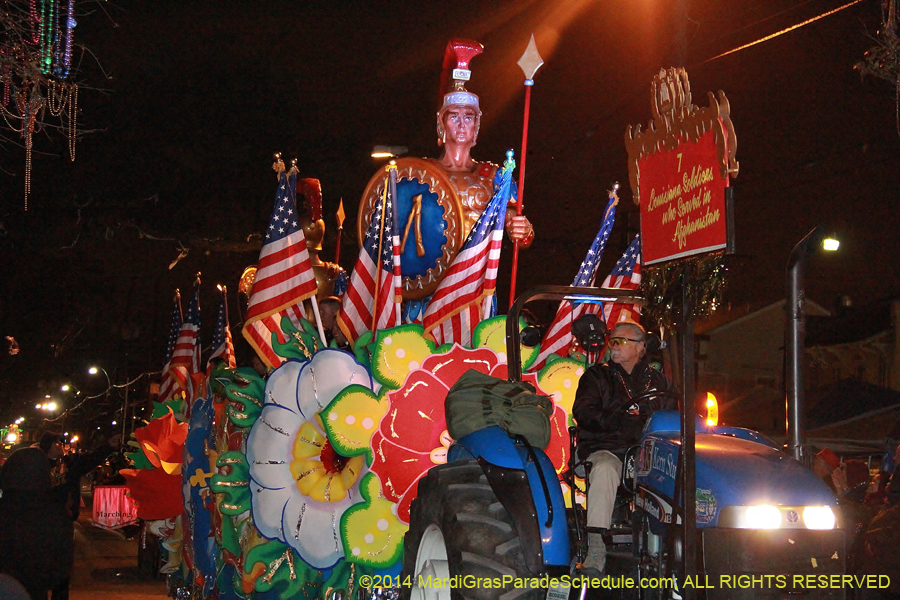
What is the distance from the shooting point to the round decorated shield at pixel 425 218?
8125 mm

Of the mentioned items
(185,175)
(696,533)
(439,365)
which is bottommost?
(696,533)

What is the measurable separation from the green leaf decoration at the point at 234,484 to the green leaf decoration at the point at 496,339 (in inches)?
76.6

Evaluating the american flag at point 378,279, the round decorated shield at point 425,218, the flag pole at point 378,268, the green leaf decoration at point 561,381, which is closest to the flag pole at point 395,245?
the american flag at point 378,279

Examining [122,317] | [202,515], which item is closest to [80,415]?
[122,317]

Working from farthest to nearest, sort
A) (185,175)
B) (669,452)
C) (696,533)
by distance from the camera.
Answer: (185,175) < (669,452) < (696,533)

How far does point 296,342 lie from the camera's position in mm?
7031

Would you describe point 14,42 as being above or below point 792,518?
above

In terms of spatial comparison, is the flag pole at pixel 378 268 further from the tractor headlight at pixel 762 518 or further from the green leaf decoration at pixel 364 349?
the tractor headlight at pixel 762 518

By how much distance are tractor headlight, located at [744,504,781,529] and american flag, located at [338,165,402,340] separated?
4128 mm

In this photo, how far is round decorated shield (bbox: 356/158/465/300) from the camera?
26.7ft

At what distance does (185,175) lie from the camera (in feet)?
46.5

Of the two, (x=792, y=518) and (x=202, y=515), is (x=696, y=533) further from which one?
(x=202, y=515)

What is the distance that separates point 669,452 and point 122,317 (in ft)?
83.0

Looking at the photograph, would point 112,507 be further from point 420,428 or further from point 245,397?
point 420,428
